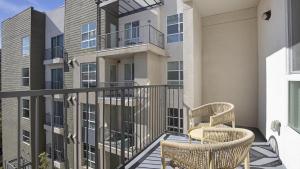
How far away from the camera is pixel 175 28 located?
9547mm

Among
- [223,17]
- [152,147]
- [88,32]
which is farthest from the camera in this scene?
[88,32]

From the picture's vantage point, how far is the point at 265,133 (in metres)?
3.68

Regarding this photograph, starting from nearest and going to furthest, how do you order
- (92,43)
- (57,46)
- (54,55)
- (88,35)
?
(92,43) → (88,35) → (57,46) → (54,55)

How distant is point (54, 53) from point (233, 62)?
1257 centimetres

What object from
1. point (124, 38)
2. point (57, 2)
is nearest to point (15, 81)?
point (57, 2)

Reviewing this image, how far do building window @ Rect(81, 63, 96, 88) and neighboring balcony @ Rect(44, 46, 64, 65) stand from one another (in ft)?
7.51

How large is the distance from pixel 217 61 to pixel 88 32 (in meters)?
8.65

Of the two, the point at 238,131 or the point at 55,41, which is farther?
the point at 55,41

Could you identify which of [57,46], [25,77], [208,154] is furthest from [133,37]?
[208,154]

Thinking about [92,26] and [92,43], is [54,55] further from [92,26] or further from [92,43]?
[92,26]

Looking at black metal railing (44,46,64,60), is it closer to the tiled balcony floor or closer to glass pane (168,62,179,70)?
glass pane (168,62,179,70)

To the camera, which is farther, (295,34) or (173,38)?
(173,38)

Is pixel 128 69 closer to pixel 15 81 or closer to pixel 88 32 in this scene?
pixel 88 32

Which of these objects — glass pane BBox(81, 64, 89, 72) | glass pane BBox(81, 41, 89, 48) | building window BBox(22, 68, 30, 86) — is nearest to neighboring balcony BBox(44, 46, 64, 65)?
building window BBox(22, 68, 30, 86)
